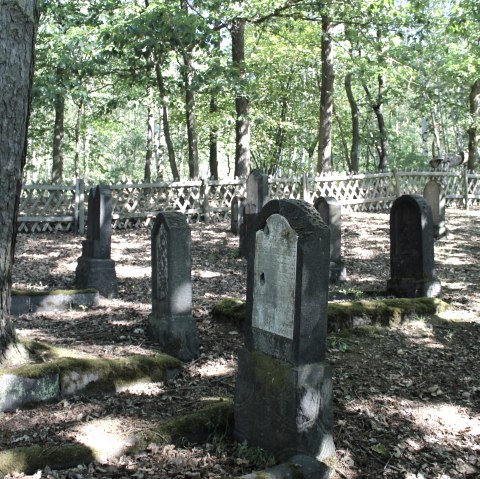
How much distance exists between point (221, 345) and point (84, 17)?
1248cm

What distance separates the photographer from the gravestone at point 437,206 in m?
14.0

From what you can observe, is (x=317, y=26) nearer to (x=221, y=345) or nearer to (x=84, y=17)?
(x=84, y=17)

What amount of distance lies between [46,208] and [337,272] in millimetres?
8899

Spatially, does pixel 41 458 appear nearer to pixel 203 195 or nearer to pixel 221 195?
pixel 203 195

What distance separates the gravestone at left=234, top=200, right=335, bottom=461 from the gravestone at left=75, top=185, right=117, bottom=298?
528 cm

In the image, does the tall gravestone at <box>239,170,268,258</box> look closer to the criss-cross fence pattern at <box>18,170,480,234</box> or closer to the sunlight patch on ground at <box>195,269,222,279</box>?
the sunlight patch on ground at <box>195,269,222,279</box>

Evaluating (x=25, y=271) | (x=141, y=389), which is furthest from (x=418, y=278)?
(x=25, y=271)

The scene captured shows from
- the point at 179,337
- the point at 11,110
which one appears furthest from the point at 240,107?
the point at 11,110

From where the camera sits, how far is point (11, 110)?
177 inches

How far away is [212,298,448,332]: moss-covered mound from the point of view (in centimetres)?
651

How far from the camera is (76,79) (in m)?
15.2

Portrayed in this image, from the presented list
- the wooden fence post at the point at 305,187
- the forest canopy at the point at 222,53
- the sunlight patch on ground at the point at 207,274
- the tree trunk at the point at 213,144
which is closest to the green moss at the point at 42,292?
the sunlight patch on ground at the point at 207,274

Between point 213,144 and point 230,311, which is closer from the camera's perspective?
point 230,311

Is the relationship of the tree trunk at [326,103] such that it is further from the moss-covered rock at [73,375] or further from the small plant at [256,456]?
the small plant at [256,456]
